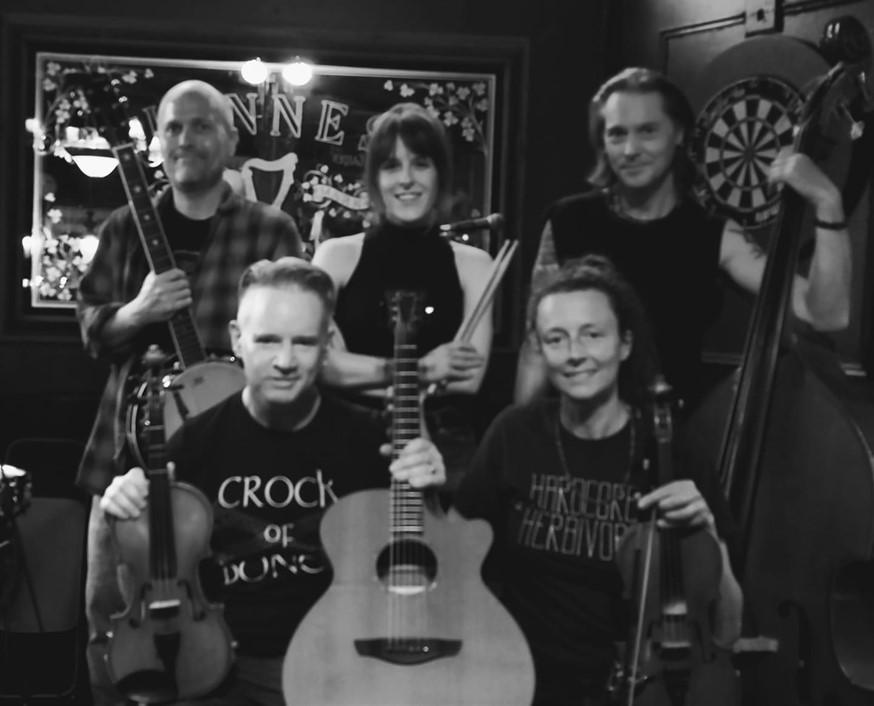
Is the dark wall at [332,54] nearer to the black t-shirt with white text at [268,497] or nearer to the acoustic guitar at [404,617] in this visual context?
the black t-shirt with white text at [268,497]

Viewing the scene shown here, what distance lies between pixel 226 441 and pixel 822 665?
1191mm

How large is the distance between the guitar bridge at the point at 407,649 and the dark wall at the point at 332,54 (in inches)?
73.1

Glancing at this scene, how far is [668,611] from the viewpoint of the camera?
2.02m

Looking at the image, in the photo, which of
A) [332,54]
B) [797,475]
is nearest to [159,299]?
[797,475]

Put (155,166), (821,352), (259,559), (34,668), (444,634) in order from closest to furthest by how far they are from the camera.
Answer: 1. (444,634)
2. (259,559)
3. (821,352)
4. (34,668)
5. (155,166)

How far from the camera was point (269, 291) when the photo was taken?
7.60ft

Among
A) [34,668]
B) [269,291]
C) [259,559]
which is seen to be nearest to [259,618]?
[259,559]

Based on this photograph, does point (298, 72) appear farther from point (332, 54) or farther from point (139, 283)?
point (139, 283)

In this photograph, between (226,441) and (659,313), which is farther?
(659,313)

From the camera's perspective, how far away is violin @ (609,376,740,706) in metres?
2.01

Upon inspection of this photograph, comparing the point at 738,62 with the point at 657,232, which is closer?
the point at 657,232

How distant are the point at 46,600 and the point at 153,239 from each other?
1.26 metres

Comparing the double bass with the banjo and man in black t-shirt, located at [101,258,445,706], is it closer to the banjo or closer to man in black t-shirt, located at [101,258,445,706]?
man in black t-shirt, located at [101,258,445,706]

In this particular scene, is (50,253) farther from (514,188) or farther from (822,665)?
(822,665)
